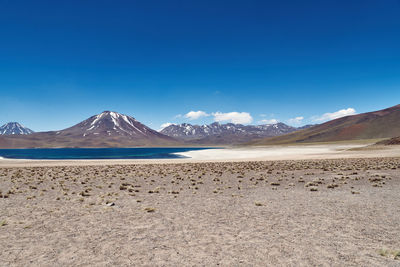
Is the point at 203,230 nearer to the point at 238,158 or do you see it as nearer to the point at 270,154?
the point at 238,158

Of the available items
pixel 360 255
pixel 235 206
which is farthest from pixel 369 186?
pixel 360 255

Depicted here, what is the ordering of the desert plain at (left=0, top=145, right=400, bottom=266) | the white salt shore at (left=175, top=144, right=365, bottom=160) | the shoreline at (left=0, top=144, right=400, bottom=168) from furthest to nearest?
the white salt shore at (left=175, top=144, right=365, bottom=160), the shoreline at (left=0, top=144, right=400, bottom=168), the desert plain at (left=0, top=145, right=400, bottom=266)

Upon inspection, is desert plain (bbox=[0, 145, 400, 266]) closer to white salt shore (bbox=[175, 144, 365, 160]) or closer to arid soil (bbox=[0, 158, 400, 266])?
arid soil (bbox=[0, 158, 400, 266])

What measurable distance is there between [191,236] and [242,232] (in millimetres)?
1990

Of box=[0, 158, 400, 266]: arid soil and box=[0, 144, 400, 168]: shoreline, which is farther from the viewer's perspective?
box=[0, 144, 400, 168]: shoreline

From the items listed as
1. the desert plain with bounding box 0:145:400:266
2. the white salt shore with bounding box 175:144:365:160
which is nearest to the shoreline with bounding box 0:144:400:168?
the white salt shore with bounding box 175:144:365:160

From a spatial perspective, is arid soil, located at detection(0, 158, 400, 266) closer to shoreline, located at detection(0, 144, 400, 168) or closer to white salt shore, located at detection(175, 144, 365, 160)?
shoreline, located at detection(0, 144, 400, 168)

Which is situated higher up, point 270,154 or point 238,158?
point 270,154

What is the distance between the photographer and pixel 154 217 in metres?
11.2

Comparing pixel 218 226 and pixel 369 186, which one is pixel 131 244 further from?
pixel 369 186

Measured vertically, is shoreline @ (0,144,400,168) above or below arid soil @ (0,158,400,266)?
above

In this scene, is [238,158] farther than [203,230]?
Yes

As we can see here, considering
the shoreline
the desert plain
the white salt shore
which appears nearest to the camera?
the desert plain

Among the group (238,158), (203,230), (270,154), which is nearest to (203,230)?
(203,230)
